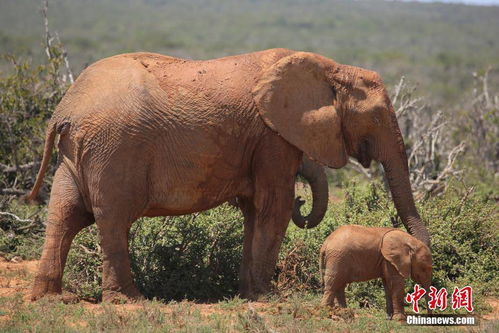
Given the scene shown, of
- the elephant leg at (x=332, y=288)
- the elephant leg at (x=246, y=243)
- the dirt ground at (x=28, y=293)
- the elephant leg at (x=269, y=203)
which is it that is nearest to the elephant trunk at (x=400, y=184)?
the elephant leg at (x=269, y=203)

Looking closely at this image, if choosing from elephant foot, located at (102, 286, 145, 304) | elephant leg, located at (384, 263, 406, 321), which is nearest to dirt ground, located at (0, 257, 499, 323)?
elephant foot, located at (102, 286, 145, 304)

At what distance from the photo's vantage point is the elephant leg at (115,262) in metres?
7.71

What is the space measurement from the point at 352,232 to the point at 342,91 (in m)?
1.63

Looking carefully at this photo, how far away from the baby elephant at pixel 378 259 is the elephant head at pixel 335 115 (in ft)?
1.87

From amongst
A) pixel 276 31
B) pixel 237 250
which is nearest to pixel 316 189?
pixel 237 250

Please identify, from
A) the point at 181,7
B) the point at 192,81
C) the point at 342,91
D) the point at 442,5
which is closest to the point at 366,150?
the point at 342,91

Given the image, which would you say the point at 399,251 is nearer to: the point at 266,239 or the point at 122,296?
the point at 266,239

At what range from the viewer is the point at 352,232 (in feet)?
23.6

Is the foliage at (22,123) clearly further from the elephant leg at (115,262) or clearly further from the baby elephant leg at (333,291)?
the baby elephant leg at (333,291)

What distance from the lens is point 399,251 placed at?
7.10 m

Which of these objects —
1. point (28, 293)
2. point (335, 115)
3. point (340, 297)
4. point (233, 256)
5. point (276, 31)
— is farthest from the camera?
point (276, 31)

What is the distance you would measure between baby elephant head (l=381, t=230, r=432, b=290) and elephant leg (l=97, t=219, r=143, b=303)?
2.44 m

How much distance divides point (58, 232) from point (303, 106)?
2.66m

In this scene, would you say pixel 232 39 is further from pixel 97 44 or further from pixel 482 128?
pixel 482 128
